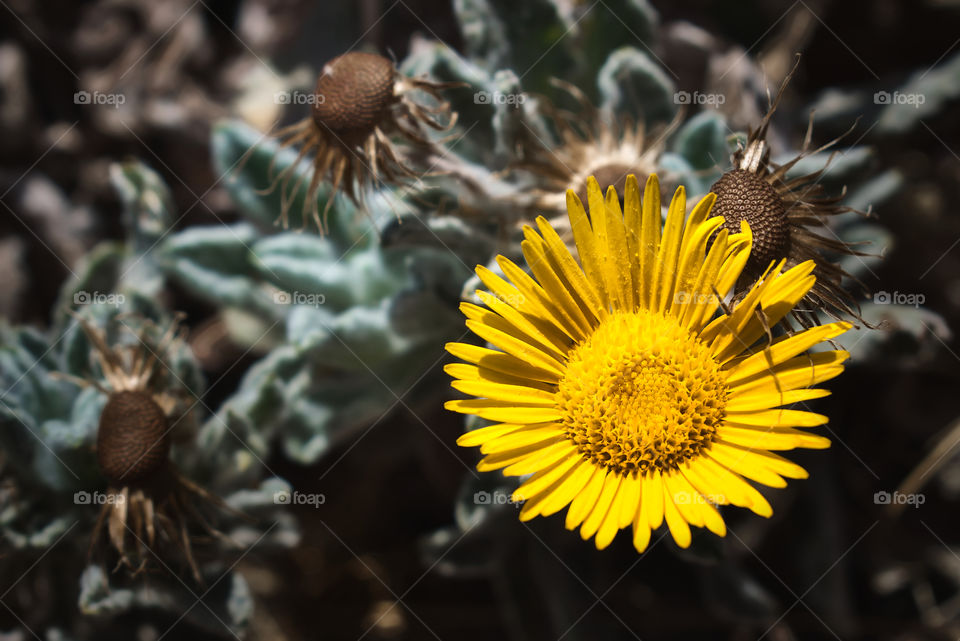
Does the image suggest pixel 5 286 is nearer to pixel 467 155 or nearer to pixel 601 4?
pixel 467 155

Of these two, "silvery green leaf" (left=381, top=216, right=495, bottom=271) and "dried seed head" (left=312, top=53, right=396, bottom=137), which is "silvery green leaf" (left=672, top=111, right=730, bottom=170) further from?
"dried seed head" (left=312, top=53, right=396, bottom=137)

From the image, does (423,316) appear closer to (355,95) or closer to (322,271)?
(322,271)

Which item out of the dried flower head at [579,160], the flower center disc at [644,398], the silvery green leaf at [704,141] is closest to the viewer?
the flower center disc at [644,398]

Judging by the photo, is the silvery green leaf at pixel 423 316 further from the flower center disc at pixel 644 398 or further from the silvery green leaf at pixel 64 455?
the silvery green leaf at pixel 64 455

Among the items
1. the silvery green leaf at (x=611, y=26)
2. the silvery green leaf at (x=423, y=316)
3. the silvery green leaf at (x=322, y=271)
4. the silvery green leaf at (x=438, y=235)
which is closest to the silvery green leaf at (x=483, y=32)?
the silvery green leaf at (x=611, y=26)

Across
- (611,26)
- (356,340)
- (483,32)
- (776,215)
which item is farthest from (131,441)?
(611,26)
